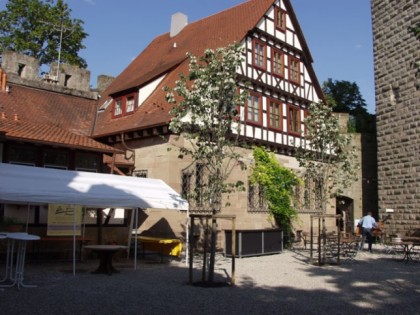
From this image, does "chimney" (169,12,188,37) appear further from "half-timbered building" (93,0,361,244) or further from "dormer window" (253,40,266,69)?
"dormer window" (253,40,266,69)

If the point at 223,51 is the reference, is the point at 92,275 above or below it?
below

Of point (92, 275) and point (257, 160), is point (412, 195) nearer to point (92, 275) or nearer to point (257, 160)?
point (257, 160)

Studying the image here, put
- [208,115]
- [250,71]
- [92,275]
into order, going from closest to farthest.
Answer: [208,115] < [92,275] < [250,71]

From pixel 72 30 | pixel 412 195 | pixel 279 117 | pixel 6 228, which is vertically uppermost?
pixel 72 30

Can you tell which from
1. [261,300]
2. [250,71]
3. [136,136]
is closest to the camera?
[261,300]

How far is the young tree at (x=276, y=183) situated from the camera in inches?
742

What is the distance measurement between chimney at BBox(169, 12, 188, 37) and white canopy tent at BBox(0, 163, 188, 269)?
12764 mm

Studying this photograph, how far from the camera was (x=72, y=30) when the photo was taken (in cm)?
3219

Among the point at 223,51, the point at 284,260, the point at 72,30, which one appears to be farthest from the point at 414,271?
the point at 72,30

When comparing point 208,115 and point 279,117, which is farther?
point 279,117

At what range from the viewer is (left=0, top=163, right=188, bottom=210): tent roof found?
1065 cm

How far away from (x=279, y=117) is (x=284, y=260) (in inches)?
284

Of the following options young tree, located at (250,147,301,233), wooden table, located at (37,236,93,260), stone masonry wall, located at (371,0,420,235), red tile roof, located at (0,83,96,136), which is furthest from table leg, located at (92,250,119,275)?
stone masonry wall, located at (371,0,420,235)

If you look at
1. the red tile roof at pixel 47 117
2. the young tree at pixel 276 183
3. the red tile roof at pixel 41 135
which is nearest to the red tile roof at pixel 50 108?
the red tile roof at pixel 47 117
